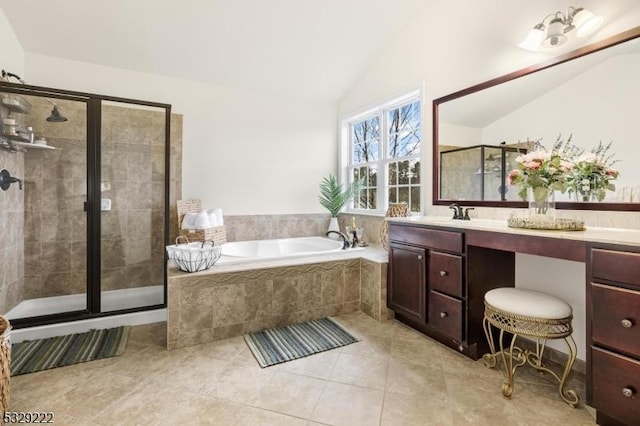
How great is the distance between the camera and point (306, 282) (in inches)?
105

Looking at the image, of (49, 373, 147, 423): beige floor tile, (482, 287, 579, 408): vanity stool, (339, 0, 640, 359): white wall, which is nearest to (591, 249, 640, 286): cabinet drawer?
(482, 287, 579, 408): vanity stool

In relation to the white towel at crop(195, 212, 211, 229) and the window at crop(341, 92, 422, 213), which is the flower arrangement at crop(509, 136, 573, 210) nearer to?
the window at crop(341, 92, 422, 213)

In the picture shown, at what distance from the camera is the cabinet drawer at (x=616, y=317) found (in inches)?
50.1

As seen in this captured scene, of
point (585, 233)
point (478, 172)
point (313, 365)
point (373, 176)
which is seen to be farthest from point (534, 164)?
point (373, 176)

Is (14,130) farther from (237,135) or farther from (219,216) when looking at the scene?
(237,135)

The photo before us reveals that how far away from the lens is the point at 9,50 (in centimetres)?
247

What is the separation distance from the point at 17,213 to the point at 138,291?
3.97 ft

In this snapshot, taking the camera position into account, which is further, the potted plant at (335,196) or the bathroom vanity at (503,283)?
the potted plant at (335,196)

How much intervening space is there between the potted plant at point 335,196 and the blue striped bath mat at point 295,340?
165cm

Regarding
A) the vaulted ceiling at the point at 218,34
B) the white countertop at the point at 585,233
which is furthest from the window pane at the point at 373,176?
the white countertop at the point at 585,233

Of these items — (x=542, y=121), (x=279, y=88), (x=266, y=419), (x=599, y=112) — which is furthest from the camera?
(x=279, y=88)

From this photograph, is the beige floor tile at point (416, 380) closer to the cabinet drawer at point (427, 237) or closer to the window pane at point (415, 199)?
the cabinet drawer at point (427, 237)

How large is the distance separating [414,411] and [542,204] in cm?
142

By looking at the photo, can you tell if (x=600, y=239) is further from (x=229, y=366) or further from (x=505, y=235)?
(x=229, y=366)
